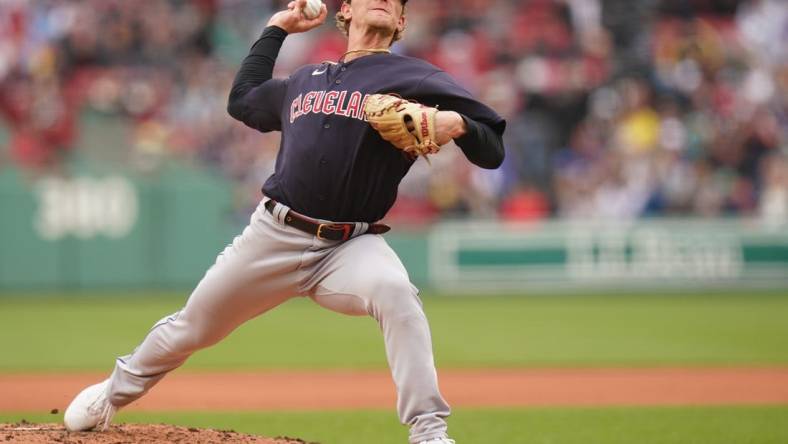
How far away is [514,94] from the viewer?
16.2 m

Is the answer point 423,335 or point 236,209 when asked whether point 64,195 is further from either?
point 423,335

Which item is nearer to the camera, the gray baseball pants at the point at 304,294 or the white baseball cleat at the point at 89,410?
the gray baseball pants at the point at 304,294

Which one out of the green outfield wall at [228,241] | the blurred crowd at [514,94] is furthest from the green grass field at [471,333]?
the blurred crowd at [514,94]

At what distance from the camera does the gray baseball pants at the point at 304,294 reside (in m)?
4.16

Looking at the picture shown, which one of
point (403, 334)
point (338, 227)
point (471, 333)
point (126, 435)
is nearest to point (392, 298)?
point (403, 334)

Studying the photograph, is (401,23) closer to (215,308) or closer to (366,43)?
(366,43)

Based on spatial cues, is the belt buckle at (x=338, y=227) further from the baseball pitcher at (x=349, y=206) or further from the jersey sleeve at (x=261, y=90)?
the jersey sleeve at (x=261, y=90)

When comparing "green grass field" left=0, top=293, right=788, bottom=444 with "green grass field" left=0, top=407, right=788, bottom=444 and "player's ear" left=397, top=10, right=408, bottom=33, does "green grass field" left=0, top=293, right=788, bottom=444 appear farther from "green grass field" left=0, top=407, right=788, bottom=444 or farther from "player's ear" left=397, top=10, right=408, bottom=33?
"player's ear" left=397, top=10, right=408, bottom=33

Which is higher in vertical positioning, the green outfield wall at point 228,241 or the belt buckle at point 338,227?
the belt buckle at point 338,227

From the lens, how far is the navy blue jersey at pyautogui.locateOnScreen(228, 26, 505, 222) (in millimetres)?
4281

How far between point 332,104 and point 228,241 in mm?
9703

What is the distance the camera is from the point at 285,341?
34.4 ft

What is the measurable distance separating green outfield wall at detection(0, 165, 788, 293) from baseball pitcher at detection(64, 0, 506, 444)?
30.3 feet

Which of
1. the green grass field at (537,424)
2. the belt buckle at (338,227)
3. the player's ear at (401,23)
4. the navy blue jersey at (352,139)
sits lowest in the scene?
the green grass field at (537,424)
